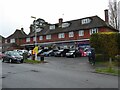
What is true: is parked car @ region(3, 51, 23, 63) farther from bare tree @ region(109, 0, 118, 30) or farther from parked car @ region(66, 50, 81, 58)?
→ bare tree @ region(109, 0, 118, 30)

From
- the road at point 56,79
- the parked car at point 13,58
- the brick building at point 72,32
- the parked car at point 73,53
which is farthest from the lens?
the brick building at point 72,32

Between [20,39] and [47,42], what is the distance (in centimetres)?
1399

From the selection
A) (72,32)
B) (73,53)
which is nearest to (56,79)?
(73,53)

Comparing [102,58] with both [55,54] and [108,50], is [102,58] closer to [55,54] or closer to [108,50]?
[108,50]

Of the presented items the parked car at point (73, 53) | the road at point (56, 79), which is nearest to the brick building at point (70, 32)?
the parked car at point (73, 53)

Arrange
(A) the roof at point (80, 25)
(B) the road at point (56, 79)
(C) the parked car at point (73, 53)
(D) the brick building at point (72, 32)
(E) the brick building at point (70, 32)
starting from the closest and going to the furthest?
1. (B) the road at point (56, 79)
2. (C) the parked car at point (73, 53)
3. (A) the roof at point (80, 25)
4. (D) the brick building at point (72, 32)
5. (E) the brick building at point (70, 32)

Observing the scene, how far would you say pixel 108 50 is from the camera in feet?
62.1

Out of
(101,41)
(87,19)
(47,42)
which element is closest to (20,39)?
(47,42)

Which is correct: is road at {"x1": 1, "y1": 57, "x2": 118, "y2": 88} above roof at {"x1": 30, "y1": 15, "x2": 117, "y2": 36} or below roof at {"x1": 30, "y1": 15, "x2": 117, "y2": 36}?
below

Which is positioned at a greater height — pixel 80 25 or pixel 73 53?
pixel 80 25

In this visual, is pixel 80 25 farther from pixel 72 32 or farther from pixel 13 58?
pixel 13 58

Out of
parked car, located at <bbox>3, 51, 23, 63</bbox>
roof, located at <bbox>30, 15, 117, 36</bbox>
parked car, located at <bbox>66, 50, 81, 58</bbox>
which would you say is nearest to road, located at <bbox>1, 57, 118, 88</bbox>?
parked car, located at <bbox>3, 51, 23, 63</bbox>

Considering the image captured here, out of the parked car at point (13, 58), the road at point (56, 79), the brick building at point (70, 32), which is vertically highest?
the brick building at point (70, 32)

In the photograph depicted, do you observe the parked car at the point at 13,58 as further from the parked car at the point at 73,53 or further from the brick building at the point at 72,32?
the brick building at the point at 72,32
